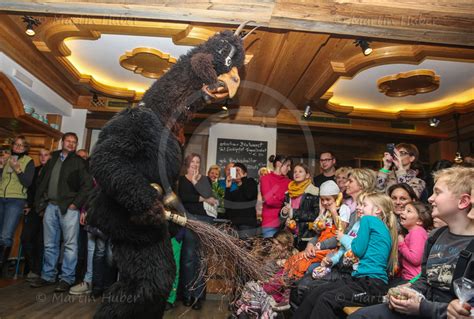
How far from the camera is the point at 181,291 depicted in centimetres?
321

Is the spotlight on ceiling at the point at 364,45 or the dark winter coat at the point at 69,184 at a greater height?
the spotlight on ceiling at the point at 364,45

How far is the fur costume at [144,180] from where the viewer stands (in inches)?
43.4

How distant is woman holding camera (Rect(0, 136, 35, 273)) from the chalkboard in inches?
120

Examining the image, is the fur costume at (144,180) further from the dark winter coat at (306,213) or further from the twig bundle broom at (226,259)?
the dark winter coat at (306,213)

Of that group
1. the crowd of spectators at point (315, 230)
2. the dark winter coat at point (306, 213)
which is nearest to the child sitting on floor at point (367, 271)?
the crowd of spectators at point (315, 230)

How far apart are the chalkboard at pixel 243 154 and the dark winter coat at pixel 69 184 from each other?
279cm

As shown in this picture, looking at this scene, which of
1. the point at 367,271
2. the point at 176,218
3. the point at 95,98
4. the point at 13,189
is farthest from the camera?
the point at 95,98

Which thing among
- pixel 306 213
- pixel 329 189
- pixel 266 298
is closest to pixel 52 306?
pixel 266 298

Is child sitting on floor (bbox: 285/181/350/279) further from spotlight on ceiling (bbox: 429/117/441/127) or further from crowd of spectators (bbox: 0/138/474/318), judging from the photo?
spotlight on ceiling (bbox: 429/117/441/127)

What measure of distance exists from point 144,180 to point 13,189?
3442 millimetres

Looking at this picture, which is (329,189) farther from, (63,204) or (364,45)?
(63,204)

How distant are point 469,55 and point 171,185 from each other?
149 inches

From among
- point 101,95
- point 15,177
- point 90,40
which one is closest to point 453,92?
point 90,40

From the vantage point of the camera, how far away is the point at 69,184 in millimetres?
3471
